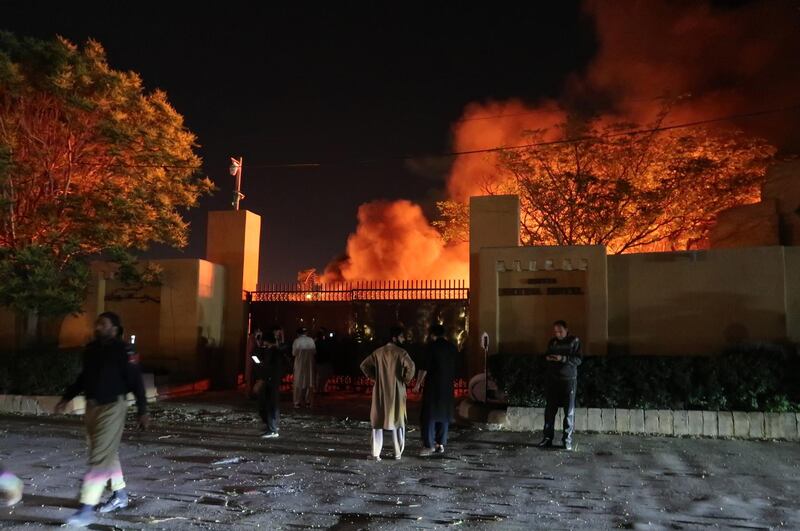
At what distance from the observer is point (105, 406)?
224 inches

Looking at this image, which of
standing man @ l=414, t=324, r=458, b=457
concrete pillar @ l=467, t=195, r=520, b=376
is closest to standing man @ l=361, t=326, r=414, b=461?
standing man @ l=414, t=324, r=458, b=457

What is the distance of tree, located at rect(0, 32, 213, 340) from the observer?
14266 mm

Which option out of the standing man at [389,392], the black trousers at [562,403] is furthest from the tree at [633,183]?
the standing man at [389,392]

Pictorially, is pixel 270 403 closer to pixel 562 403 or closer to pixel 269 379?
pixel 269 379

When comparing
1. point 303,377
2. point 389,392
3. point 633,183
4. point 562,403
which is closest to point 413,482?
point 389,392

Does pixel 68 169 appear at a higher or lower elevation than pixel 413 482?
higher

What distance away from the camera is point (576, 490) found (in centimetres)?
677

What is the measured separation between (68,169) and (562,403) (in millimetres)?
12219

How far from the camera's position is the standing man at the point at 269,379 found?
995cm

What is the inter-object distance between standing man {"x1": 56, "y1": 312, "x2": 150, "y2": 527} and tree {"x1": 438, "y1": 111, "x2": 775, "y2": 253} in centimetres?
1626

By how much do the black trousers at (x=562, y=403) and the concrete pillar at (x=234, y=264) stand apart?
10.2m

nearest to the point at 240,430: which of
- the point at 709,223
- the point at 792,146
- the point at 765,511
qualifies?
the point at 765,511

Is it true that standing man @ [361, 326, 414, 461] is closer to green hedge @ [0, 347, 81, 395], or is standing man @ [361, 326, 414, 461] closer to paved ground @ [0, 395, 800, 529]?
paved ground @ [0, 395, 800, 529]

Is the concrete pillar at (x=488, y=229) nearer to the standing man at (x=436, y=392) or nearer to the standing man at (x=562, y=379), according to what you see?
the standing man at (x=562, y=379)
